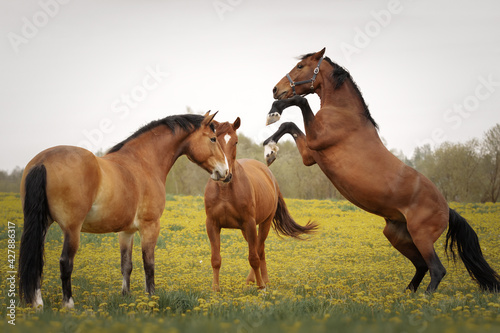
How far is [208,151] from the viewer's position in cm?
657

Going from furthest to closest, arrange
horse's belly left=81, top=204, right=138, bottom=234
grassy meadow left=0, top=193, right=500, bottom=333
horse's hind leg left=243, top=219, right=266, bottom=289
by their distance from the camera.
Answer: horse's hind leg left=243, top=219, right=266, bottom=289 → horse's belly left=81, top=204, right=138, bottom=234 → grassy meadow left=0, top=193, right=500, bottom=333

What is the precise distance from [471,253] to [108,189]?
239 inches

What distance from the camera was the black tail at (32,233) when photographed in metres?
4.56

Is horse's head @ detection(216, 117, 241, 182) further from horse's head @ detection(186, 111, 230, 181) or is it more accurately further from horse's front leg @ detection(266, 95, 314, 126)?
horse's front leg @ detection(266, 95, 314, 126)

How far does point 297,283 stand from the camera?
771cm

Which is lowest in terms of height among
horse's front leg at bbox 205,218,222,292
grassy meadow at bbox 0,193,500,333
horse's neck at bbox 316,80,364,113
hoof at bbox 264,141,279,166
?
grassy meadow at bbox 0,193,500,333

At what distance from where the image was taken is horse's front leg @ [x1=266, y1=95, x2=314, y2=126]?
6.46m

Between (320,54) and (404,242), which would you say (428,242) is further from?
(320,54)

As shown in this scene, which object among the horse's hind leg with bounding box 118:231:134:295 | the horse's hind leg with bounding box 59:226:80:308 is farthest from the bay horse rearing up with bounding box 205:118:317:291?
the horse's hind leg with bounding box 59:226:80:308

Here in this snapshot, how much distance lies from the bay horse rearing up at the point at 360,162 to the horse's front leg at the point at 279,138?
2cm

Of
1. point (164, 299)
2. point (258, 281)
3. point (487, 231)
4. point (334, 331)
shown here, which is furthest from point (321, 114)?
point (487, 231)

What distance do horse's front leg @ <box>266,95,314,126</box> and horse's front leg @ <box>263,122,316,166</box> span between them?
0.47 meters

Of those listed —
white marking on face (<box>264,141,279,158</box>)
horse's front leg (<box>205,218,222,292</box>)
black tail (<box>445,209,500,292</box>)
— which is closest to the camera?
white marking on face (<box>264,141,279,158</box>)

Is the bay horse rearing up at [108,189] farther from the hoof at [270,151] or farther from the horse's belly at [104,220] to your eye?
the hoof at [270,151]
